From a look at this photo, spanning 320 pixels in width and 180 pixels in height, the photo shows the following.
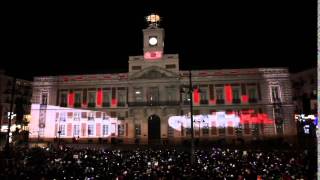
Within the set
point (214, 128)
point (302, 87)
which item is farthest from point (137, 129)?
point (302, 87)

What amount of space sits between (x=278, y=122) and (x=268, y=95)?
4.28 metres

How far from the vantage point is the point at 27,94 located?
60031mm

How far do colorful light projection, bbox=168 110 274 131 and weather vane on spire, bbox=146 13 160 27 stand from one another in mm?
15586

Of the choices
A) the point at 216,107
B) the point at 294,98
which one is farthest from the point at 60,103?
the point at 294,98

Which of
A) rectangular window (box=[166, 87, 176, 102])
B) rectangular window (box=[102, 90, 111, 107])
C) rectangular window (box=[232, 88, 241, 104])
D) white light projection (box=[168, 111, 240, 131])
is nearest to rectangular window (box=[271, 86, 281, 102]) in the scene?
rectangular window (box=[232, 88, 241, 104])

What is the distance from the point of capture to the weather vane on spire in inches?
2079

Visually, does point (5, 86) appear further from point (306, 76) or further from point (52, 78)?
point (306, 76)

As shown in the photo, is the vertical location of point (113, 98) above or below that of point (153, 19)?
below

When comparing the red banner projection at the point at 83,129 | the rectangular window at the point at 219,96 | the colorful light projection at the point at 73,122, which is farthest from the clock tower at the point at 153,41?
the red banner projection at the point at 83,129

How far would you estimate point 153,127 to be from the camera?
50.8 metres

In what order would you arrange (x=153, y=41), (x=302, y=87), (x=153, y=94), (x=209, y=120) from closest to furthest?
(x=209, y=120) → (x=153, y=94) → (x=302, y=87) → (x=153, y=41)

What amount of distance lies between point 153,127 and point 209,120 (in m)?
8.71

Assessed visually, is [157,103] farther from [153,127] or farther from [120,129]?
[120,129]

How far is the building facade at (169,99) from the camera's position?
161ft
